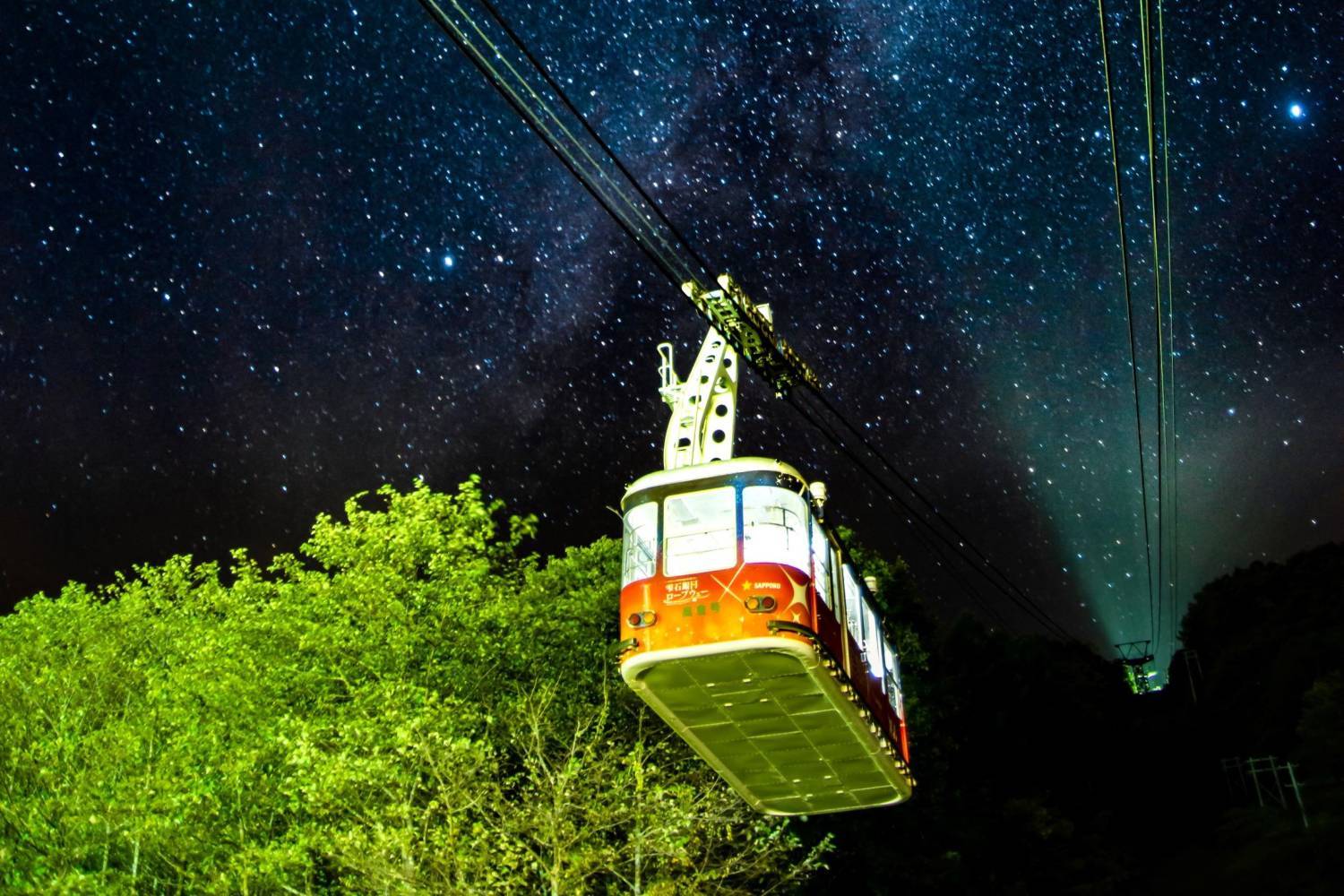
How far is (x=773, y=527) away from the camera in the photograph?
1653 cm

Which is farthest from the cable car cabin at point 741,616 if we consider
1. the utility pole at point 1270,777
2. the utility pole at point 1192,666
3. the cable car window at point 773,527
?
the utility pole at point 1192,666

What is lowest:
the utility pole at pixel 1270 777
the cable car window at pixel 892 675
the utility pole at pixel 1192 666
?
the cable car window at pixel 892 675

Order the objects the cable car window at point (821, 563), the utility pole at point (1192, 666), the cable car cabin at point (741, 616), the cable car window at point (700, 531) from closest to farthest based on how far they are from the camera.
Answer: the cable car cabin at point (741, 616)
the cable car window at point (700, 531)
the cable car window at point (821, 563)
the utility pole at point (1192, 666)

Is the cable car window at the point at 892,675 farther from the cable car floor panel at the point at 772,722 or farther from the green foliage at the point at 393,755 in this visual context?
the green foliage at the point at 393,755

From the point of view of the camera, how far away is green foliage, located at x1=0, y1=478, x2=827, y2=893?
68.3 ft

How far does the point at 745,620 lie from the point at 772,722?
2811mm

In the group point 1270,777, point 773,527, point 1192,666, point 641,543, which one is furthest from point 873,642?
point 1192,666

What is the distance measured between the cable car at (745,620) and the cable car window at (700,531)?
2cm

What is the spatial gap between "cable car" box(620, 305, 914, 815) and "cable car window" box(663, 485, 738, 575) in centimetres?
2

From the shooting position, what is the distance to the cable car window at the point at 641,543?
17.0 m

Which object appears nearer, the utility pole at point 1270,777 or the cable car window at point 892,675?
the cable car window at point 892,675

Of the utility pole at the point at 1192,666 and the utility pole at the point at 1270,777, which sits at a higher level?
the utility pole at the point at 1192,666

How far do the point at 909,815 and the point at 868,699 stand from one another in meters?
16.6

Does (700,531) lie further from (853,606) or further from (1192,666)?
(1192,666)
